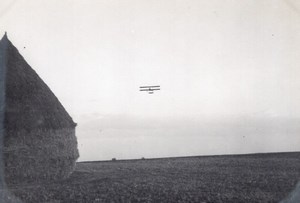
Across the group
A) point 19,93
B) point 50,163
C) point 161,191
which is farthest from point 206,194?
point 19,93

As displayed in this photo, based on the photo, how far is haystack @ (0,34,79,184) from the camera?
2317 cm

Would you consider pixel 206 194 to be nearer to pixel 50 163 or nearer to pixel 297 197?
pixel 297 197

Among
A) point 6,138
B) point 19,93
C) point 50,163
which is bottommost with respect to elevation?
point 50,163

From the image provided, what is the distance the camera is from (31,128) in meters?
24.1

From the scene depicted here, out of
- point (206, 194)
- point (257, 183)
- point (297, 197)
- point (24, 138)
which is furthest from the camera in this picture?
point (24, 138)

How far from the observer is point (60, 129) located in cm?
2634

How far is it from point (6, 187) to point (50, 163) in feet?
11.7

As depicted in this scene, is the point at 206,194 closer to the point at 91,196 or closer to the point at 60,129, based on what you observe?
the point at 91,196

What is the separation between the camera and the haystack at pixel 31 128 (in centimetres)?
2317

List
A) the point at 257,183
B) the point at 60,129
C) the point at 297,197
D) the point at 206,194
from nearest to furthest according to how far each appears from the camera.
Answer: the point at 297,197, the point at 206,194, the point at 257,183, the point at 60,129

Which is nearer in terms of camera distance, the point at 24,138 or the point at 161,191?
the point at 161,191

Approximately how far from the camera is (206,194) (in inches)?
725

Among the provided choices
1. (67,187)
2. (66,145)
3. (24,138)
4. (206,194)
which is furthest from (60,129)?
(206,194)

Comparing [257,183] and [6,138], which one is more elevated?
[6,138]
